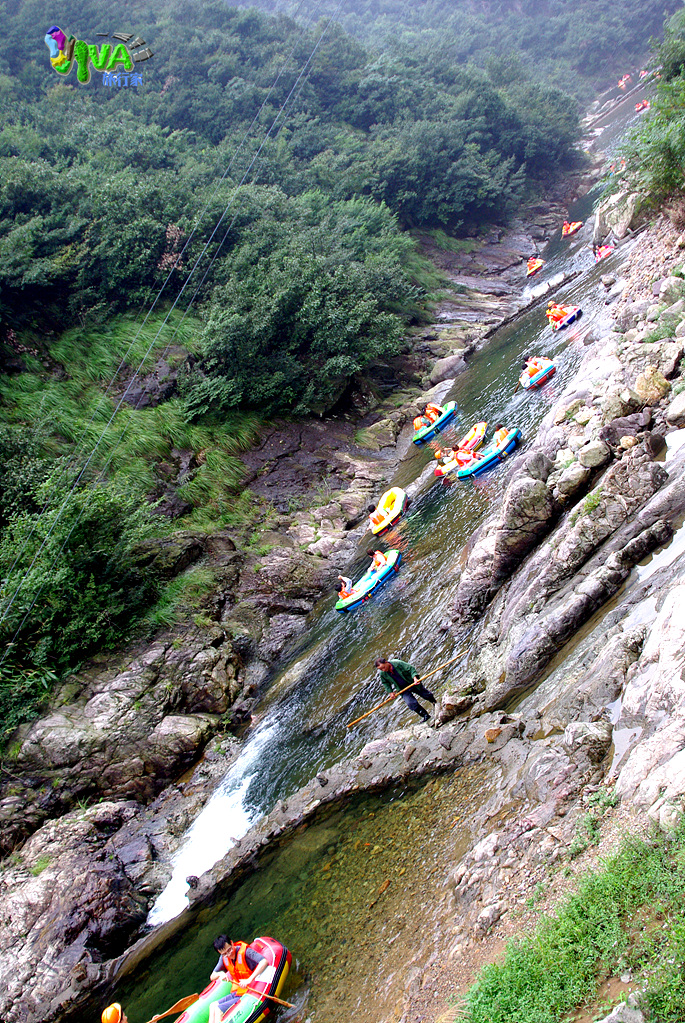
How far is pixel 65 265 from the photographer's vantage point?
79.7 feet

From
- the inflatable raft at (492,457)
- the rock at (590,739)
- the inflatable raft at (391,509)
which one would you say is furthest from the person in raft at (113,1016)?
the inflatable raft at (492,457)

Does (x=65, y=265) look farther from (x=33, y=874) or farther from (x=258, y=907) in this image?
(x=258, y=907)

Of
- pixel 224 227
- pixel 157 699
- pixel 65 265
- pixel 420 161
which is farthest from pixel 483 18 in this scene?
pixel 157 699

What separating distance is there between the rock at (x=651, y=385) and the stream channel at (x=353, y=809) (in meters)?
4.25

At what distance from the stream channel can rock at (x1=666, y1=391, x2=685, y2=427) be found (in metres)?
3.97

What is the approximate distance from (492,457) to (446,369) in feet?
37.5

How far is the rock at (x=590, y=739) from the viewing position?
237 inches

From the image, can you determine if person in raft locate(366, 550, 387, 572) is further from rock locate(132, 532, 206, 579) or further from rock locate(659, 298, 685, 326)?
rock locate(659, 298, 685, 326)

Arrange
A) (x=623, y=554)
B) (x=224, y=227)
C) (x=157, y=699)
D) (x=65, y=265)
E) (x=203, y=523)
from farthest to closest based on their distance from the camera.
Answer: (x=224, y=227) < (x=65, y=265) < (x=203, y=523) < (x=157, y=699) < (x=623, y=554)

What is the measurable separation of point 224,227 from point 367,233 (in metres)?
8.82

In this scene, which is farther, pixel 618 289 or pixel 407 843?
pixel 618 289

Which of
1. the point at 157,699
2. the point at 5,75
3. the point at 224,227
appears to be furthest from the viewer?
the point at 5,75

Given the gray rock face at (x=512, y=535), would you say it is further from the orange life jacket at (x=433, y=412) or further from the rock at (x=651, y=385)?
the orange life jacket at (x=433, y=412)

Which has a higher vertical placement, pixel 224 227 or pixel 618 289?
pixel 224 227
